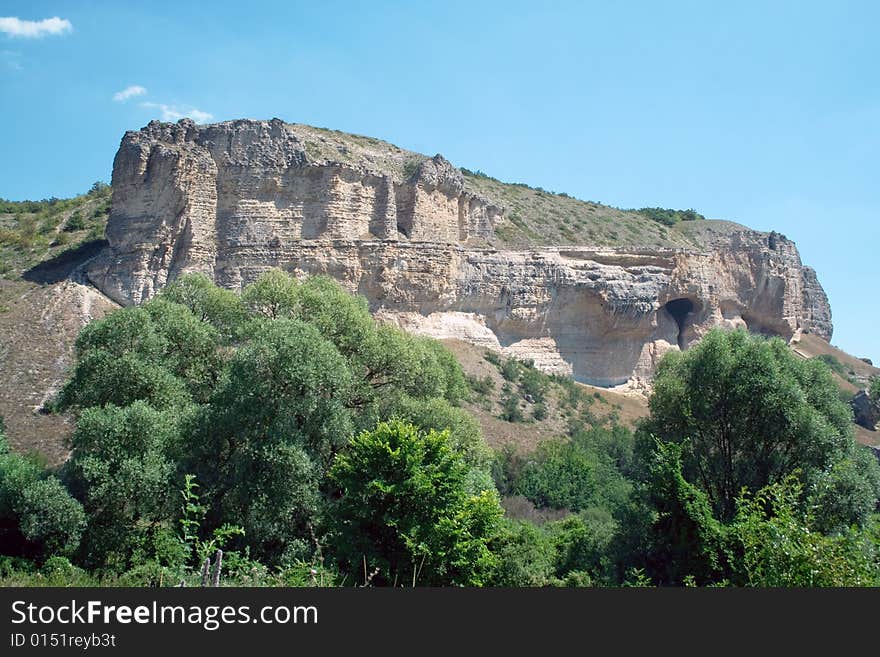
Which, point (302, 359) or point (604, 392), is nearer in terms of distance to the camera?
point (302, 359)

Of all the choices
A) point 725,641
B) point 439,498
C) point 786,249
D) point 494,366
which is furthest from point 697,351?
point 786,249

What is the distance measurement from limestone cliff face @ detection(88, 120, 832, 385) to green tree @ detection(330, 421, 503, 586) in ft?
82.9

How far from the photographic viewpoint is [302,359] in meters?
15.6

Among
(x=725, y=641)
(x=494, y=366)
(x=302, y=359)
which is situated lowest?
(x=725, y=641)

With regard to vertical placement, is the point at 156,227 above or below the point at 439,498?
above

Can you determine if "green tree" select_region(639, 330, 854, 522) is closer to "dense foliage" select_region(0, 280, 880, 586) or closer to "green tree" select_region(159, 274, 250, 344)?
"dense foliage" select_region(0, 280, 880, 586)

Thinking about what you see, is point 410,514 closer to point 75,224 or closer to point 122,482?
point 122,482

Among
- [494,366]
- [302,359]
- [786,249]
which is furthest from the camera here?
[786,249]

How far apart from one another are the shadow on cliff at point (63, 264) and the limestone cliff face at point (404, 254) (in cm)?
279

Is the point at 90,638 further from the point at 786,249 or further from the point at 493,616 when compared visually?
the point at 786,249

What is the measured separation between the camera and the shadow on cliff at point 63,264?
3672 centimetres

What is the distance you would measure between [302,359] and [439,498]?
14.6 feet

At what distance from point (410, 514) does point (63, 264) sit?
105ft

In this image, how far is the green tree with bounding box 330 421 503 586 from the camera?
1251 cm
